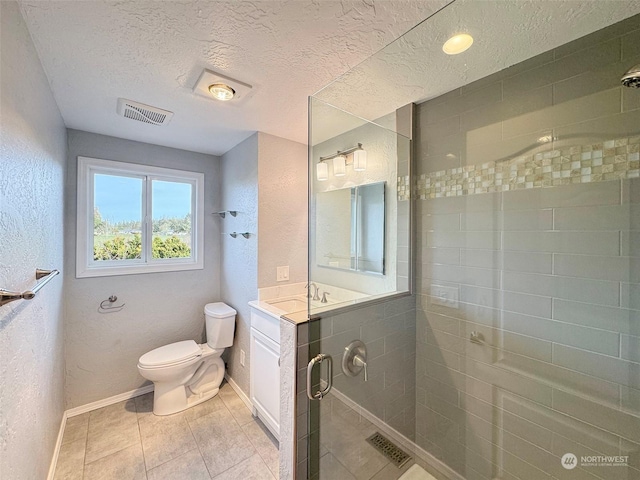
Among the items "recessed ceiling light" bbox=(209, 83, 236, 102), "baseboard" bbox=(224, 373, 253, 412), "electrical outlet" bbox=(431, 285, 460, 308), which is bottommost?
"baseboard" bbox=(224, 373, 253, 412)

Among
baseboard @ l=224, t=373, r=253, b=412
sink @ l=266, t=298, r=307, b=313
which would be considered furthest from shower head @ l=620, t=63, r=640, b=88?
baseboard @ l=224, t=373, r=253, b=412

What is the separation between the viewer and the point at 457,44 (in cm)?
123

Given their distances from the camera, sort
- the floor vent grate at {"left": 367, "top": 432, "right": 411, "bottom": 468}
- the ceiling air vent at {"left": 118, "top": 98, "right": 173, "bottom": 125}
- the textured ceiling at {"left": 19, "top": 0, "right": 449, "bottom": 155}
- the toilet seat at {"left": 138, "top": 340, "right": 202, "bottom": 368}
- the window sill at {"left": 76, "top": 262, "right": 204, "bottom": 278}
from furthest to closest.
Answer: the window sill at {"left": 76, "top": 262, "right": 204, "bottom": 278} < the toilet seat at {"left": 138, "top": 340, "right": 202, "bottom": 368} < the ceiling air vent at {"left": 118, "top": 98, "right": 173, "bottom": 125} < the floor vent grate at {"left": 367, "top": 432, "right": 411, "bottom": 468} < the textured ceiling at {"left": 19, "top": 0, "right": 449, "bottom": 155}

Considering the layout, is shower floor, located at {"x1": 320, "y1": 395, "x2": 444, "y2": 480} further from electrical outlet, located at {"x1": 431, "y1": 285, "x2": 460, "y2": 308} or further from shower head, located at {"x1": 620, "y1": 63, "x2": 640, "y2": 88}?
shower head, located at {"x1": 620, "y1": 63, "x2": 640, "y2": 88}

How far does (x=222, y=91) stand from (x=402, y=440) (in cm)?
237

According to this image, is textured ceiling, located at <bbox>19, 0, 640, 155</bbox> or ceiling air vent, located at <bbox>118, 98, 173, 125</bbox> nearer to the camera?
A: textured ceiling, located at <bbox>19, 0, 640, 155</bbox>

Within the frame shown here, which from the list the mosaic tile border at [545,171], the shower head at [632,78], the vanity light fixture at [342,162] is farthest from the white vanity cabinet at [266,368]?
the shower head at [632,78]

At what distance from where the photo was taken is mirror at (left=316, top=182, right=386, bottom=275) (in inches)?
71.9

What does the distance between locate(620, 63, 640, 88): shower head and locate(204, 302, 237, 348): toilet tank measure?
2731mm

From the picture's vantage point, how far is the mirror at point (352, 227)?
1826 mm

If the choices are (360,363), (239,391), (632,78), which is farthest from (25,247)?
(632,78)

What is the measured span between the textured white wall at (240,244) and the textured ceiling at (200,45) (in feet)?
1.85

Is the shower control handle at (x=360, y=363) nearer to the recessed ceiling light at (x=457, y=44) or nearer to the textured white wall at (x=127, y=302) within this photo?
the recessed ceiling light at (x=457, y=44)

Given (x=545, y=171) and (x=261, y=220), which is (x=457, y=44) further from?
(x=261, y=220)
